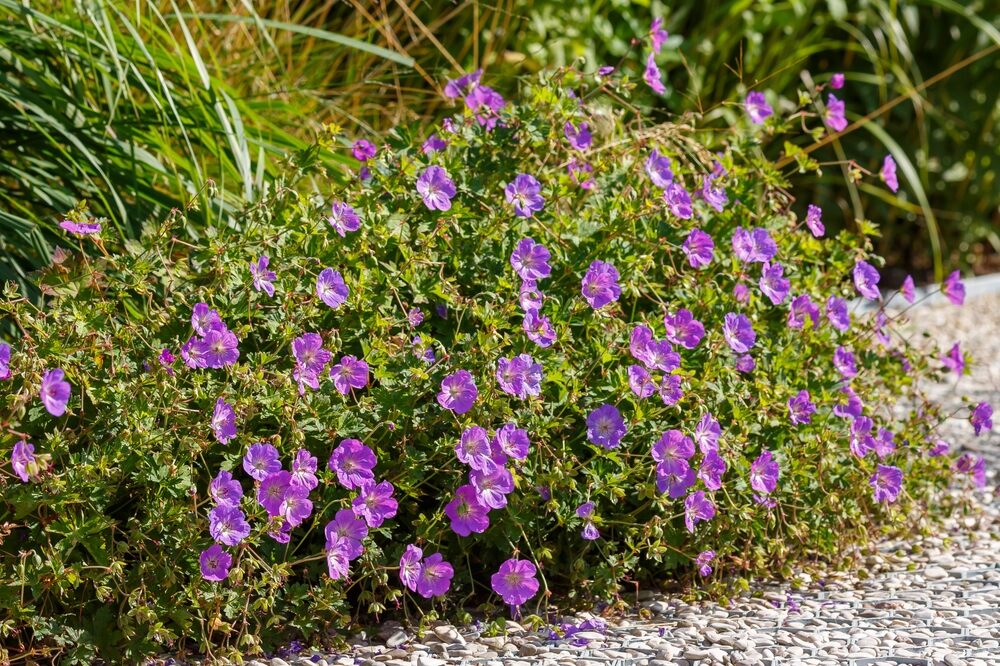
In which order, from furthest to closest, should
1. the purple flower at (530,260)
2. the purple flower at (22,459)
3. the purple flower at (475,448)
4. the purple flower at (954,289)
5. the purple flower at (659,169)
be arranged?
the purple flower at (954,289), the purple flower at (659,169), the purple flower at (530,260), the purple flower at (475,448), the purple flower at (22,459)

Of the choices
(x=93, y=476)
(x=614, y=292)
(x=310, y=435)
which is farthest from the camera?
(x=614, y=292)

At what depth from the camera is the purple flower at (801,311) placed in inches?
94.0

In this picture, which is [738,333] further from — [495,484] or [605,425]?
[495,484]

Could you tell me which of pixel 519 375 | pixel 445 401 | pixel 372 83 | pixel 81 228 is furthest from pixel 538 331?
pixel 372 83

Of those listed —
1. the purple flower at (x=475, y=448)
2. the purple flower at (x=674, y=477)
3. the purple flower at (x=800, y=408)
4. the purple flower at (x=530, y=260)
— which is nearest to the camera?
the purple flower at (x=475, y=448)

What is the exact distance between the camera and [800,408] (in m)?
2.28

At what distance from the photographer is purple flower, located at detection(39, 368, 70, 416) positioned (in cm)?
174

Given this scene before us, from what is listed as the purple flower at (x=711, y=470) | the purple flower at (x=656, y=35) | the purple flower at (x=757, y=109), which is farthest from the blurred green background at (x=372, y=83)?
the purple flower at (x=711, y=470)

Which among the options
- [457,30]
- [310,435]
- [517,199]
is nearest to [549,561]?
[310,435]

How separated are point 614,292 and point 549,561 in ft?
1.60

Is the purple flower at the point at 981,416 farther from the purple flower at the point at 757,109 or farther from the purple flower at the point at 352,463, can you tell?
the purple flower at the point at 352,463

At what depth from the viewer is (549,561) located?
218 cm

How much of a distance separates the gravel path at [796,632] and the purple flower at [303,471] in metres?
0.28

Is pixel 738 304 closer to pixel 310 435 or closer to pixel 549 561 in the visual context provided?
pixel 549 561
